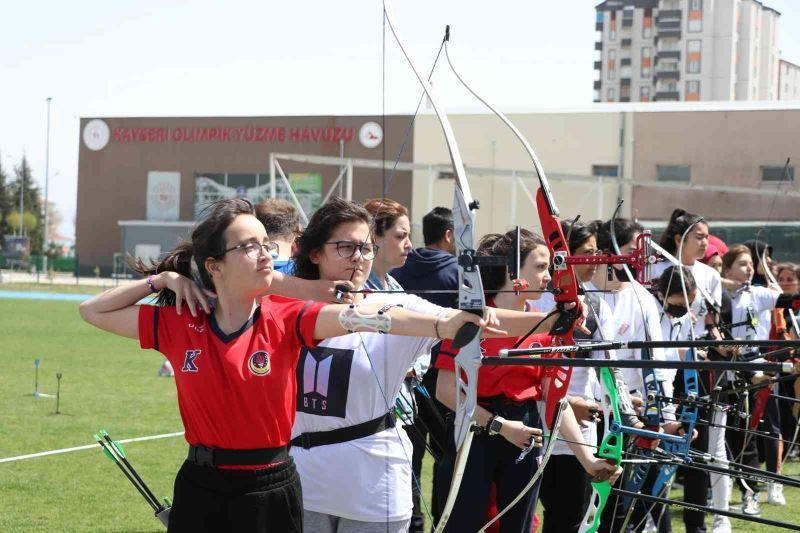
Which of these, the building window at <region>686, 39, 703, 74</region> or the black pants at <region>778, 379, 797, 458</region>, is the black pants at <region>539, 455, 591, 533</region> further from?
the building window at <region>686, 39, 703, 74</region>

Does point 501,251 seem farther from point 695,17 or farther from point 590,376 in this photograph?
point 695,17

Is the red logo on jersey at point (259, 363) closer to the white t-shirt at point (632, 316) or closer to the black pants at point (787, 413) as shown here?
the white t-shirt at point (632, 316)

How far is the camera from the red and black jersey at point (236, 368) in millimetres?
2854

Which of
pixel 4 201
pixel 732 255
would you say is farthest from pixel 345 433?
pixel 4 201

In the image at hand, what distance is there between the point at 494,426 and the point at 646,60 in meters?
97.3

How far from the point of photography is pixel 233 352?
2893 millimetres

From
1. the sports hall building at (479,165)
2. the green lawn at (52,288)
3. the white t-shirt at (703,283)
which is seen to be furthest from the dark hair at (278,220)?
the green lawn at (52,288)

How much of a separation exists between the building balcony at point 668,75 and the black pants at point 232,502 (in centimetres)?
Result: 9577

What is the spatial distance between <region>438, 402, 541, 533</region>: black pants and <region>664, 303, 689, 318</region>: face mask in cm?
206

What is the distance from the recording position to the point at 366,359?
3.40 metres

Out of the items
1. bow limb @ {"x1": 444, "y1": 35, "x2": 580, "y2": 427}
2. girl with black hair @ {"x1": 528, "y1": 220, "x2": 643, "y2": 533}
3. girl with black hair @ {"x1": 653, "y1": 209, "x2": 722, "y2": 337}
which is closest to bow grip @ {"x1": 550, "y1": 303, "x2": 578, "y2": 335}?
bow limb @ {"x1": 444, "y1": 35, "x2": 580, "y2": 427}

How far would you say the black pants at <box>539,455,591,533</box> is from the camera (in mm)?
4496

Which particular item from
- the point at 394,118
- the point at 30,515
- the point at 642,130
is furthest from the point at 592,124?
the point at 30,515

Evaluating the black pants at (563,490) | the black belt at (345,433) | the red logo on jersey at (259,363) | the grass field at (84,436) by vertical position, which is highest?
the red logo on jersey at (259,363)
